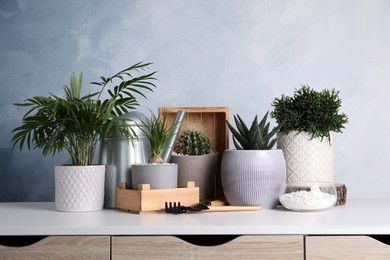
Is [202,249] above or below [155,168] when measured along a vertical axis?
below

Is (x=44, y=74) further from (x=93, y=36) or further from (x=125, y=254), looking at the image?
(x=125, y=254)

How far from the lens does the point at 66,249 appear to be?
119 cm

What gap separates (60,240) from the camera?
1.19m

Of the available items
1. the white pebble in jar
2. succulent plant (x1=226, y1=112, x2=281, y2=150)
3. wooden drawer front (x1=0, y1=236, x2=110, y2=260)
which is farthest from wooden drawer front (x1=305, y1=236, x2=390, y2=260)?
wooden drawer front (x1=0, y1=236, x2=110, y2=260)

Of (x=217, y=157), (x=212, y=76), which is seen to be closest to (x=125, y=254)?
(x=217, y=157)

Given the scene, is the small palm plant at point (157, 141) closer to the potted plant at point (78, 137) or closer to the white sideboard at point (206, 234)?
the potted plant at point (78, 137)

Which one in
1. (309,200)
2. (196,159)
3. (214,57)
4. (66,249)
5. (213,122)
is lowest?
(66,249)

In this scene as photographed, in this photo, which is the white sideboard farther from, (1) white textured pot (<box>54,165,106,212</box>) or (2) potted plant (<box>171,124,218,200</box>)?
(2) potted plant (<box>171,124,218,200</box>)

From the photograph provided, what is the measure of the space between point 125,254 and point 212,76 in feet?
2.83

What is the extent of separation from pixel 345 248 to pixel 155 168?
52 centimetres

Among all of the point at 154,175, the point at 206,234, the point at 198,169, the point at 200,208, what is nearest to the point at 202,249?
the point at 206,234

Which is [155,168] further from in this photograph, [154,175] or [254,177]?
[254,177]

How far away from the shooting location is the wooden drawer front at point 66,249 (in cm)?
118

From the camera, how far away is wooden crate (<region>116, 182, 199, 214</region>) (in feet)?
4.51
